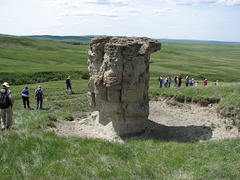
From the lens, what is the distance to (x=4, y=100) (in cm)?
1114

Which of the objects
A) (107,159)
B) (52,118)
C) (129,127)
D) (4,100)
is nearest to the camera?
(107,159)

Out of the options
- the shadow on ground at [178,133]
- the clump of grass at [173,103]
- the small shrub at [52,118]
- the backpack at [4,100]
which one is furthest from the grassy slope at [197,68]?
the backpack at [4,100]

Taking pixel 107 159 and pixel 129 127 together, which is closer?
pixel 107 159

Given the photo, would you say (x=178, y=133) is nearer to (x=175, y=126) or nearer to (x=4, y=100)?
(x=175, y=126)

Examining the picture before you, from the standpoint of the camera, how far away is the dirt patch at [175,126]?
1352 centimetres

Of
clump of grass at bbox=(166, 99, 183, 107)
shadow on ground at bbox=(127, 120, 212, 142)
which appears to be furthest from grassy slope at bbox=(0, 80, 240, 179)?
clump of grass at bbox=(166, 99, 183, 107)

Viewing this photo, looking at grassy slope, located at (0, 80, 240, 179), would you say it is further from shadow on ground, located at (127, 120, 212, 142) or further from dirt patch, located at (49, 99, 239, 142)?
shadow on ground, located at (127, 120, 212, 142)

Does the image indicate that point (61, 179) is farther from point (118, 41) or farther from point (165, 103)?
point (165, 103)

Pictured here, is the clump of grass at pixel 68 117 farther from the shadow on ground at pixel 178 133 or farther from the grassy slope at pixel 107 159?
the shadow on ground at pixel 178 133

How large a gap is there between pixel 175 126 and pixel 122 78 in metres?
5.97

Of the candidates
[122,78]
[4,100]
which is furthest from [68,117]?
[122,78]

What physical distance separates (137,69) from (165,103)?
7.92 meters

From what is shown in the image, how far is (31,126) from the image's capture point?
12.9 metres

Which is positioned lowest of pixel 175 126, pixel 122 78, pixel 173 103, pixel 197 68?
pixel 175 126
